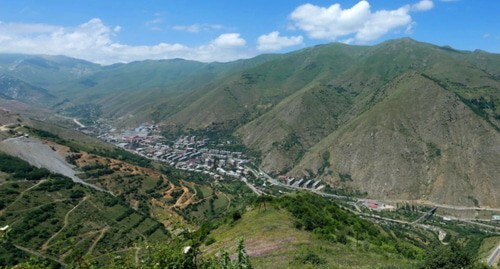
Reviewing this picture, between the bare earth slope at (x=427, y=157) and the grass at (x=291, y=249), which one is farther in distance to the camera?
the bare earth slope at (x=427, y=157)

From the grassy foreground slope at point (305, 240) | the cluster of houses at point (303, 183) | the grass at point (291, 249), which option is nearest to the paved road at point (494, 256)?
the grassy foreground slope at point (305, 240)

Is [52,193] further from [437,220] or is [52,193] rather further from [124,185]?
[437,220]

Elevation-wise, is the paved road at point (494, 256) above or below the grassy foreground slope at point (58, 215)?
below

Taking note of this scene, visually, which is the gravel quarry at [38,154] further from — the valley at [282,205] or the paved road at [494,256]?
the paved road at [494,256]

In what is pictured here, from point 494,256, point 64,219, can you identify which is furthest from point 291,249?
point 494,256

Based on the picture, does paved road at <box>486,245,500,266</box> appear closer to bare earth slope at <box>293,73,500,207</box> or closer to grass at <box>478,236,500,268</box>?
grass at <box>478,236,500,268</box>

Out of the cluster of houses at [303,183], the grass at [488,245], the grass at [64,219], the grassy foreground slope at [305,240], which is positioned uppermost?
the grassy foreground slope at [305,240]

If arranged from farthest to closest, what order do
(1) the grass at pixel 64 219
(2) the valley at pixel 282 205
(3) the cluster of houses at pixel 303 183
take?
(3) the cluster of houses at pixel 303 183 → (1) the grass at pixel 64 219 → (2) the valley at pixel 282 205

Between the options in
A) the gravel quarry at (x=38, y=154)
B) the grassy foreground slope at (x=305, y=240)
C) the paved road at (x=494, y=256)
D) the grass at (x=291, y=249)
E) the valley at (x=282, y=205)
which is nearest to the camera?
the valley at (x=282, y=205)

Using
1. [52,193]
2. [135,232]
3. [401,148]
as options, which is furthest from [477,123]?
[52,193]

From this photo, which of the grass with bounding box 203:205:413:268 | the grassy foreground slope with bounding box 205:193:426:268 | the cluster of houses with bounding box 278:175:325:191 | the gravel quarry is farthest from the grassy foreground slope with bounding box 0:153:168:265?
the cluster of houses with bounding box 278:175:325:191

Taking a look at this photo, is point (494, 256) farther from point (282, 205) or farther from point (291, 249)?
point (291, 249)

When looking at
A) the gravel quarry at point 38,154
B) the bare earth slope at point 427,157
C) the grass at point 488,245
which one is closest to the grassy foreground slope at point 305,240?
the grass at point 488,245
